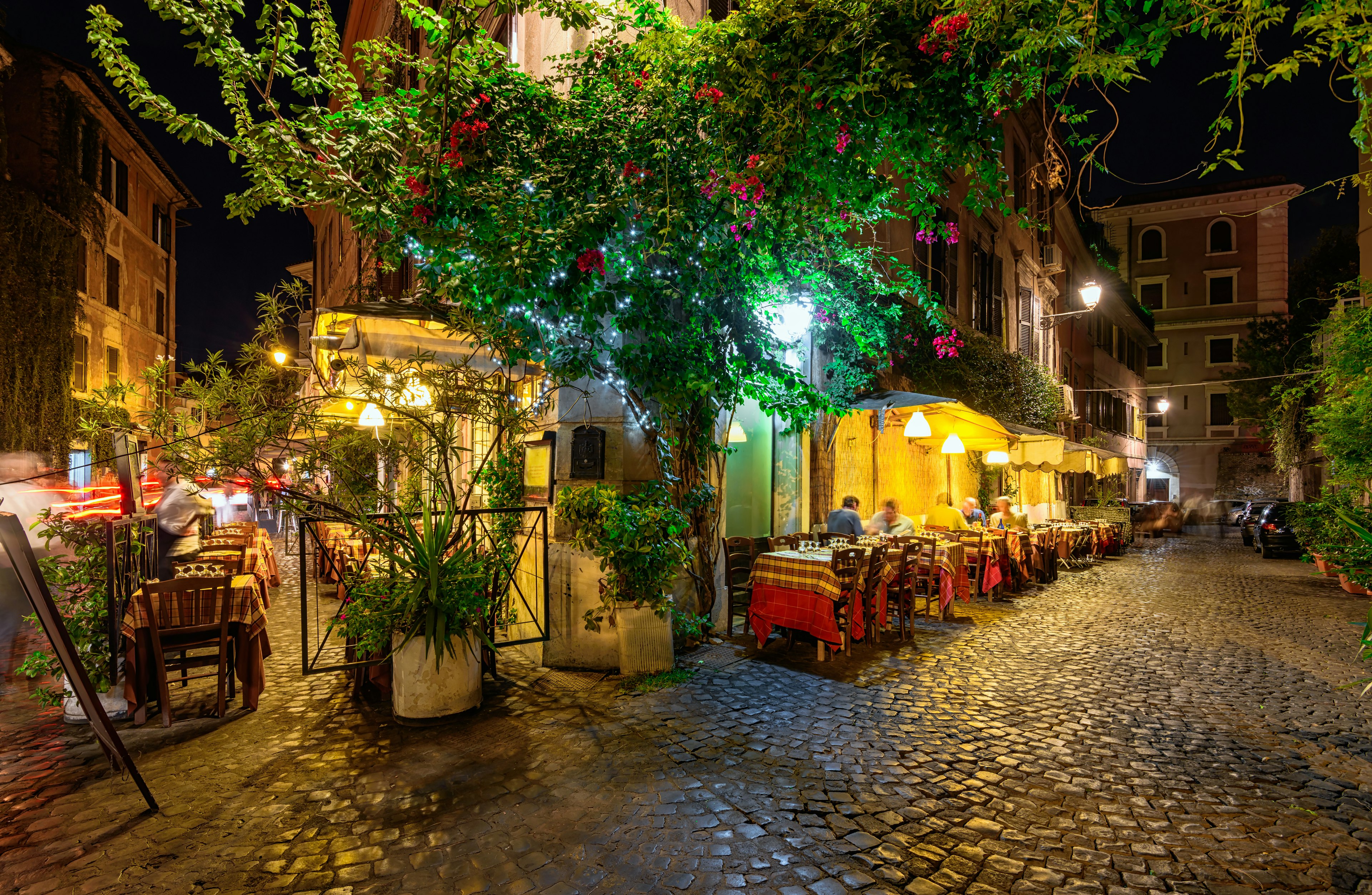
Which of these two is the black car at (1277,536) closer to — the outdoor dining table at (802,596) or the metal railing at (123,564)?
the outdoor dining table at (802,596)

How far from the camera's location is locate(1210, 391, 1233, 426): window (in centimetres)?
3678

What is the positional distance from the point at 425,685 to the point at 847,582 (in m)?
4.03

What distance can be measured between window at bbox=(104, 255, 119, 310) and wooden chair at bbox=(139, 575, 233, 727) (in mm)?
23674

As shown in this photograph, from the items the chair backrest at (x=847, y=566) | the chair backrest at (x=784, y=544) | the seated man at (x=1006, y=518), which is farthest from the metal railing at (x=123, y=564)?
the seated man at (x=1006, y=518)

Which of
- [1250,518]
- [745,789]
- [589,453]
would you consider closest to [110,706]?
[589,453]

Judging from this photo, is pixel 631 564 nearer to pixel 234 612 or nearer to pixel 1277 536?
pixel 234 612

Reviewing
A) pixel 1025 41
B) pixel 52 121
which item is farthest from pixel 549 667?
pixel 52 121

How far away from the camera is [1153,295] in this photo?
3822 centimetres

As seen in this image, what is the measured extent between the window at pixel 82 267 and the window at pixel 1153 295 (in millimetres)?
48125

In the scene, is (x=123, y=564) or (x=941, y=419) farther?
(x=941, y=419)

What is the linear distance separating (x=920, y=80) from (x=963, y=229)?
12.3m

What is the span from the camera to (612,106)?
5.88 meters

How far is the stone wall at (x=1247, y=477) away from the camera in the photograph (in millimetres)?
35031

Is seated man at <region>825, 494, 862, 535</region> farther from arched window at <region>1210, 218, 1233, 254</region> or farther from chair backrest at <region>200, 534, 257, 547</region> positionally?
arched window at <region>1210, 218, 1233, 254</region>
